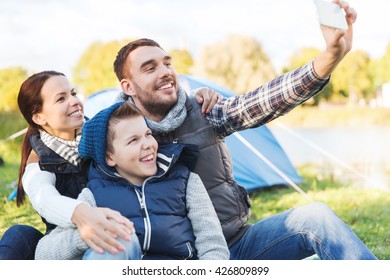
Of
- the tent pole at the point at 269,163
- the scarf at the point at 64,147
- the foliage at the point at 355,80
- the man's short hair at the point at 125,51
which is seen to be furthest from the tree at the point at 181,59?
the scarf at the point at 64,147

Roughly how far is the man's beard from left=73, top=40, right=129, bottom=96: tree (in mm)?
6241

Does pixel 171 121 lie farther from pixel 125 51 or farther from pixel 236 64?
pixel 236 64

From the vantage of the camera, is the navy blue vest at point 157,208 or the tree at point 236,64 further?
the tree at point 236,64

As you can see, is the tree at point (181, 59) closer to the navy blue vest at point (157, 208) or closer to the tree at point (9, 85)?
the tree at point (9, 85)

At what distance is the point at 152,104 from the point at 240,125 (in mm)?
295

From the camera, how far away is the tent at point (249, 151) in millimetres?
3805

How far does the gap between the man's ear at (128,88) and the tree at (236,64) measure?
9.42 meters

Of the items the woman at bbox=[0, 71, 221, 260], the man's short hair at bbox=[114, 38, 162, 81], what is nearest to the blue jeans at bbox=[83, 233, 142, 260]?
the woman at bbox=[0, 71, 221, 260]

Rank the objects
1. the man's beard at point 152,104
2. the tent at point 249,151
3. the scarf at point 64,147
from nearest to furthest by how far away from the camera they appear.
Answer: the scarf at point 64,147, the man's beard at point 152,104, the tent at point 249,151

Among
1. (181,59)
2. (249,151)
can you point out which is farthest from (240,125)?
(181,59)

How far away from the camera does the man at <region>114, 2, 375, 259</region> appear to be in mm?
1460
